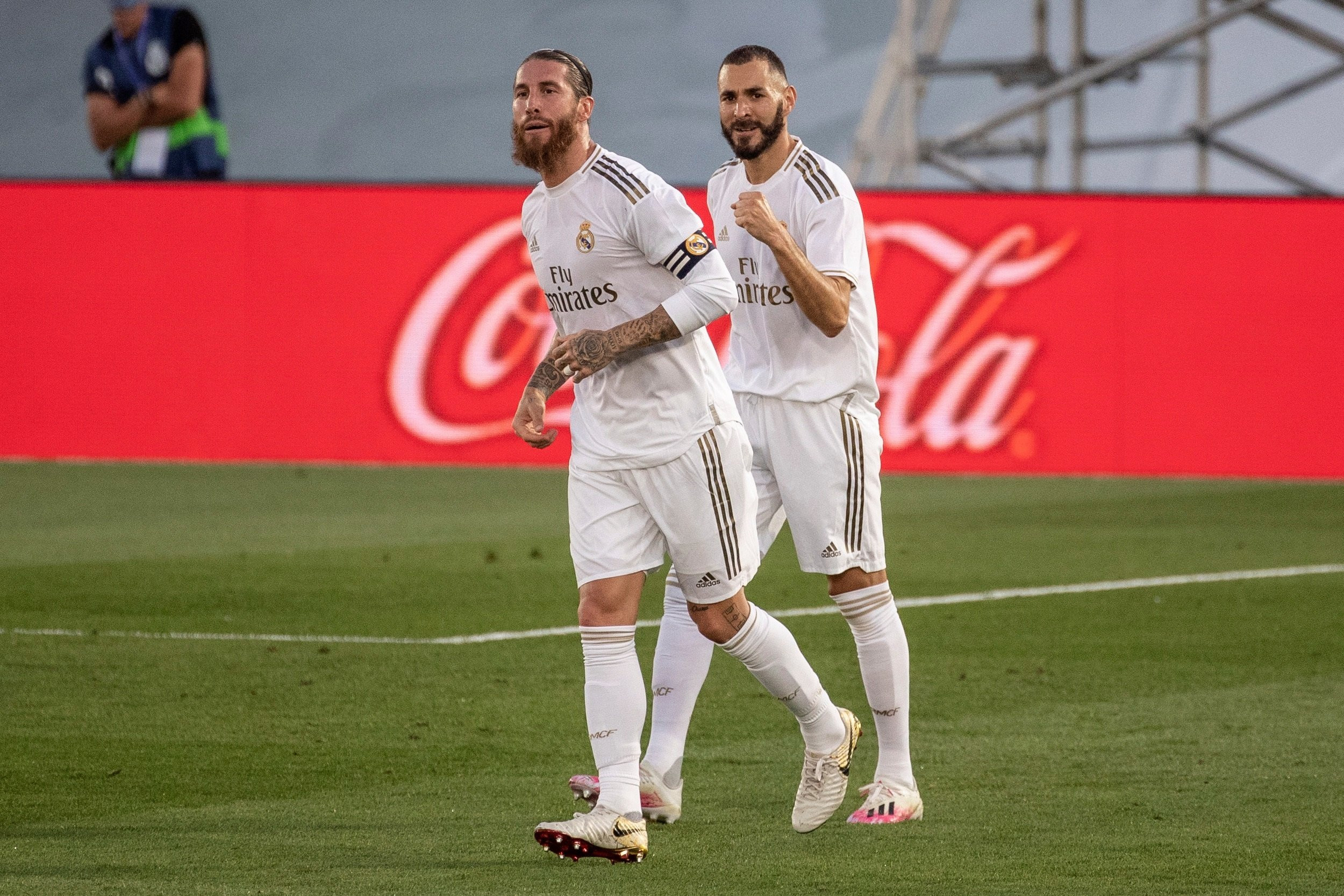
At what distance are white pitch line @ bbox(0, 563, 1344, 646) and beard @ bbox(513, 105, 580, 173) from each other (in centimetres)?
218

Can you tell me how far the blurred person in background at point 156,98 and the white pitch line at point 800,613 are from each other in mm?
7243

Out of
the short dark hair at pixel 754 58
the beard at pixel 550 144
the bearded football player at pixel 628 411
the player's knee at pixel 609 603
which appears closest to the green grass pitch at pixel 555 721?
the bearded football player at pixel 628 411

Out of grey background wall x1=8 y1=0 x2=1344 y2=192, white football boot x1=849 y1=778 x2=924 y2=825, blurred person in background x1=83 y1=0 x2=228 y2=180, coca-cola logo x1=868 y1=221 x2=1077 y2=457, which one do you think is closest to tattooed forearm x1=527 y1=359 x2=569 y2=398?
white football boot x1=849 y1=778 x2=924 y2=825

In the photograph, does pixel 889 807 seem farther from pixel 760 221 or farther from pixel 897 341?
pixel 897 341

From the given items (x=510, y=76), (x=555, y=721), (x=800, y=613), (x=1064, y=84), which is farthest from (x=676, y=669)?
(x=510, y=76)

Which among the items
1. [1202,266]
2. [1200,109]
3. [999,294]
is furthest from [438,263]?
[1200,109]

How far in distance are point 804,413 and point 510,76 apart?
31029 millimetres

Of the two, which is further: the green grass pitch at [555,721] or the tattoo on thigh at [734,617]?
the tattoo on thigh at [734,617]

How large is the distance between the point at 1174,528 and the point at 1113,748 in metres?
5.81

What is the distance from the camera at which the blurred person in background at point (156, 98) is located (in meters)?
14.2

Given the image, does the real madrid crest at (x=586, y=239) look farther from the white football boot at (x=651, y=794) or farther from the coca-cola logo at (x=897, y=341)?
the coca-cola logo at (x=897, y=341)

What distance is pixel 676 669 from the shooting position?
5352 mm

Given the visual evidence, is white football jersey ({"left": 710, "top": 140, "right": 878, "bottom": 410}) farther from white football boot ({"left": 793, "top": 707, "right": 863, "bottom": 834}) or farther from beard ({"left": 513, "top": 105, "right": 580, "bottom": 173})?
white football boot ({"left": 793, "top": 707, "right": 863, "bottom": 834})

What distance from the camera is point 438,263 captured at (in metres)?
13.9
